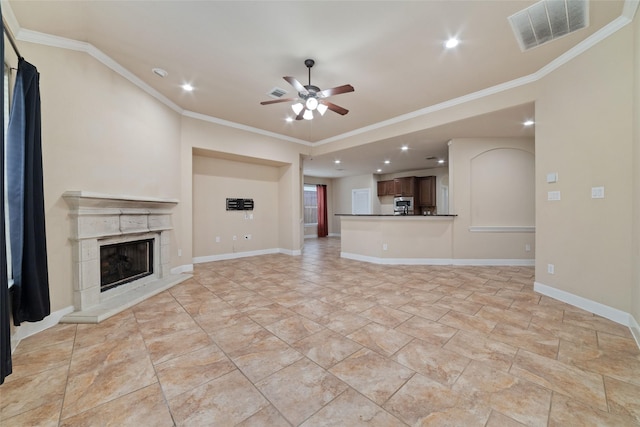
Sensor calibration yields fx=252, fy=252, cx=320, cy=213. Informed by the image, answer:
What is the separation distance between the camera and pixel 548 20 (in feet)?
8.34

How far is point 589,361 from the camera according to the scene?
1950 millimetres

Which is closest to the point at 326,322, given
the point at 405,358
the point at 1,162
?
the point at 405,358

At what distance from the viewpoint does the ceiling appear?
242 centimetres

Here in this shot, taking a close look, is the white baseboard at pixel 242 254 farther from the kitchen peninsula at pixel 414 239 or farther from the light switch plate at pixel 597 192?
the light switch plate at pixel 597 192

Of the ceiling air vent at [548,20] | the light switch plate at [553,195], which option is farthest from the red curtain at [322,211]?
the ceiling air vent at [548,20]

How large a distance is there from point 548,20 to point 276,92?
338 cm

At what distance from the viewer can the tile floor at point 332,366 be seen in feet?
4.80

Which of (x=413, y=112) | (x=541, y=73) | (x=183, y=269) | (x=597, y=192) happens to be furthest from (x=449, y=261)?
(x=183, y=269)

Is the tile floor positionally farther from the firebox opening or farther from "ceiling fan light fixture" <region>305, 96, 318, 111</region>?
"ceiling fan light fixture" <region>305, 96, 318, 111</region>

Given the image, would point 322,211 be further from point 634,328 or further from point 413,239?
point 634,328

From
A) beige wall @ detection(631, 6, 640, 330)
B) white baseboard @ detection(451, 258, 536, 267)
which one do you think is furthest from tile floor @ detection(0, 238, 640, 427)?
white baseboard @ detection(451, 258, 536, 267)

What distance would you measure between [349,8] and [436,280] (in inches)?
155

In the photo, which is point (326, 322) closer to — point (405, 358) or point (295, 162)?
point (405, 358)

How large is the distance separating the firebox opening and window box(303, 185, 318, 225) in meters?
7.30
